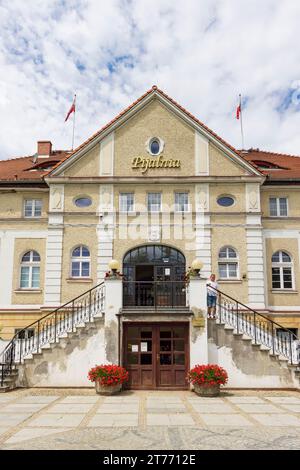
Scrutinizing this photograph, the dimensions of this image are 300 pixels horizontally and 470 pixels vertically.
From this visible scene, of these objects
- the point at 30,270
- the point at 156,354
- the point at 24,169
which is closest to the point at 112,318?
the point at 156,354

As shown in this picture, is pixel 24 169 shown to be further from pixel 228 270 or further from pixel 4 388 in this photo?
pixel 4 388

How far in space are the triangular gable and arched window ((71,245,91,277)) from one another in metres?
4.02

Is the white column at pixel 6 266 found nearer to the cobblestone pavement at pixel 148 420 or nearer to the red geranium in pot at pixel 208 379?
the cobblestone pavement at pixel 148 420

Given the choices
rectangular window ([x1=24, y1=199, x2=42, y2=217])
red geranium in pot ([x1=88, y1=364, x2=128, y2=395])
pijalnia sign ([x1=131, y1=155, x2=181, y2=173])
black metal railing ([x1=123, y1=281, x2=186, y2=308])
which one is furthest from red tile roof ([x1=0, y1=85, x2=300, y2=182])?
red geranium in pot ([x1=88, y1=364, x2=128, y2=395])

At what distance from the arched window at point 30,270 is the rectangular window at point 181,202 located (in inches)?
291

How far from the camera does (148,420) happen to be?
1101cm

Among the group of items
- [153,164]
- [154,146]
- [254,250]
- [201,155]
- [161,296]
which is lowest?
[161,296]

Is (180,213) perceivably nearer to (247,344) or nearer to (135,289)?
(135,289)

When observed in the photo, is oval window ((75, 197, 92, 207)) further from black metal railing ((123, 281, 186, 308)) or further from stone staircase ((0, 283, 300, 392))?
stone staircase ((0, 283, 300, 392))

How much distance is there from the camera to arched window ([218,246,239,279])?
21.4 m

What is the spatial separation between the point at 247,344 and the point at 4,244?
504 inches

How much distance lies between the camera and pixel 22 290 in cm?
2169

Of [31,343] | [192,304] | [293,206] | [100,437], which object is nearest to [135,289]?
[192,304]

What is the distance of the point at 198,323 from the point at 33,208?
432 inches
